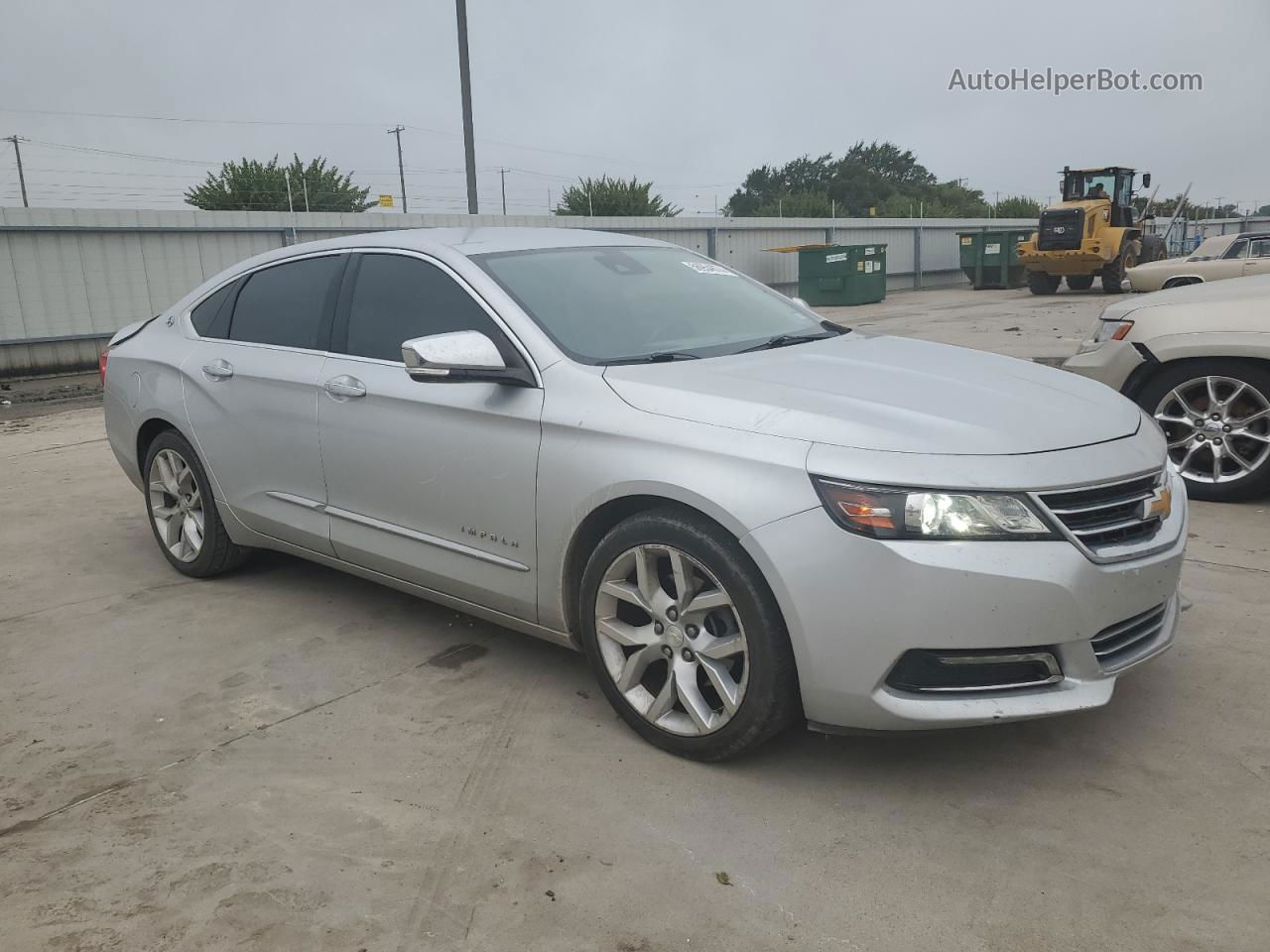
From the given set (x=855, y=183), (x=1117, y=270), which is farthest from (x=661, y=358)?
(x=855, y=183)

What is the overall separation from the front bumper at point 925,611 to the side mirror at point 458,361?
1079 mm

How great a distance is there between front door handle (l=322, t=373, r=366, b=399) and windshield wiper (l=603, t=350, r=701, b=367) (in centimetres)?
106

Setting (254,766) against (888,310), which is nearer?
(254,766)

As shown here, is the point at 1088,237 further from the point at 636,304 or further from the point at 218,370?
the point at 218,370

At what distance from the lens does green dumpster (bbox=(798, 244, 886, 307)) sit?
25.3 m

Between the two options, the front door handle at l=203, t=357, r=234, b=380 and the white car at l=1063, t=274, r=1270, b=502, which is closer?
the front door handle at l=203, t=357, r=234, b=380

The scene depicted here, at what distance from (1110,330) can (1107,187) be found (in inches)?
833

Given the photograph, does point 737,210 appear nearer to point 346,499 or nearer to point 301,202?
point 301,202

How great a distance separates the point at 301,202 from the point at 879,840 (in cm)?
3634

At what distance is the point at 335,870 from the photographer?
2.60 metres

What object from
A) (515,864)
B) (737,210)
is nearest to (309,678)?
(515,864)

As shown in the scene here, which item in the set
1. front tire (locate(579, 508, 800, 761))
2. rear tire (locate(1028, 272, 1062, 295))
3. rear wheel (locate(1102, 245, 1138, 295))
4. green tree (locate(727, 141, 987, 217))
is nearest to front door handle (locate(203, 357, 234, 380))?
front tire (locate(579, 508, 800, 761))

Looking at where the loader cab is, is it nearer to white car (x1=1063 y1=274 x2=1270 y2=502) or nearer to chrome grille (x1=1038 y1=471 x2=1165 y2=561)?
white car (x1=1063 y1=274 x2=1270 y2=502)

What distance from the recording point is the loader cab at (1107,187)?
2412cm
